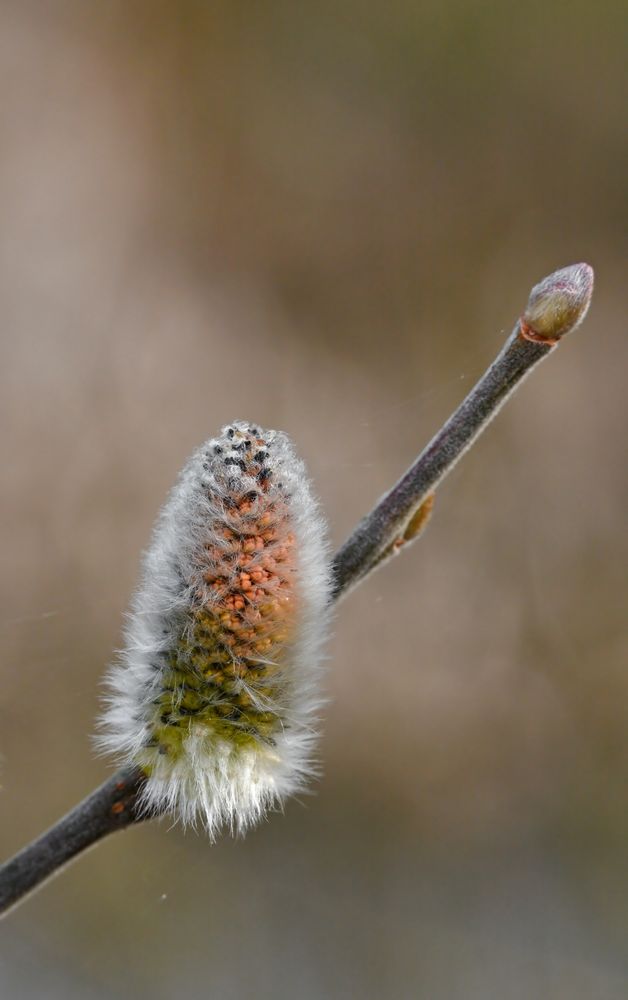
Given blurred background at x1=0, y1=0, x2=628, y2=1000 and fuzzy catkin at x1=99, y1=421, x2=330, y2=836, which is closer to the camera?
fuzzy catkin at x1=99, y1=421, x2=330, y2=836

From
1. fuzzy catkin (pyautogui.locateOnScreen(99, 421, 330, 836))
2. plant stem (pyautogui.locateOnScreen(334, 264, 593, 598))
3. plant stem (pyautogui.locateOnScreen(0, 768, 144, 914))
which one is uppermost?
plant stem (pyautogui.locateOnScreen(334, 264, 593, 598))

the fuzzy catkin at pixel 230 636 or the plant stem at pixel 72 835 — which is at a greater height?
the fuzzy catkin at pixel 230 636

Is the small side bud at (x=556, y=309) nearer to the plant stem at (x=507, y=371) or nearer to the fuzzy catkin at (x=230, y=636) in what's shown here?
the plant stem at (x=507, y=371)

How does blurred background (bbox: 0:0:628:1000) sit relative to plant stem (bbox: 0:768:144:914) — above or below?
above

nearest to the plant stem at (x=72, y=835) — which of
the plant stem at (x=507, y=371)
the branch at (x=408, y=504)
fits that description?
the branch at (x=408, y=504)

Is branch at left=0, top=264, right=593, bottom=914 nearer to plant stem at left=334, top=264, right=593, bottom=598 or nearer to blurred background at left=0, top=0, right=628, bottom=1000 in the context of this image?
plant stem at left=334, top=264, right=593, bottom=598

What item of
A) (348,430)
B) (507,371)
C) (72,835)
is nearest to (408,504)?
(507,371)

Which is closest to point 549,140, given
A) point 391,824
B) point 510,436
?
point 510,436

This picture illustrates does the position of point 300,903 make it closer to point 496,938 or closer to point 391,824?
point 391,824

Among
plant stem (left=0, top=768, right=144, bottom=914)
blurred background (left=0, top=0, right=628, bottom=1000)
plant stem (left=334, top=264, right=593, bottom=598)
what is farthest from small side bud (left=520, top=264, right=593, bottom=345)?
blurred background (left=0, top=0, right=628, bottom=1000)
